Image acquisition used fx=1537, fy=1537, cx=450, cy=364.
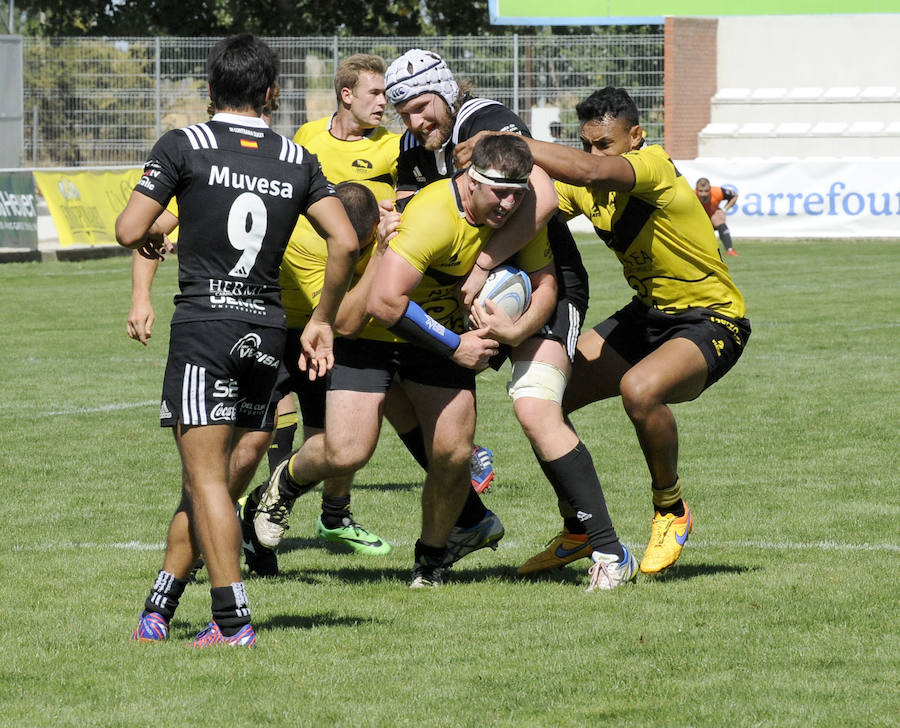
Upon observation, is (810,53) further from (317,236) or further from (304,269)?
(304,269)

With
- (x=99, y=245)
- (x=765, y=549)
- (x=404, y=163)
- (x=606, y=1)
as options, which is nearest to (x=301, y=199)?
(x=404, y=163)

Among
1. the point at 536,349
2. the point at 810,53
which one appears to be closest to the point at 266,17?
the point at 810,53

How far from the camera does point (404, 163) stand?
23.4 feet

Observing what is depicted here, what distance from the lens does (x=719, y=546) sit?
7.34 m

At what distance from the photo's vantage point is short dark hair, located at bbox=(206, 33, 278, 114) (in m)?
5.27

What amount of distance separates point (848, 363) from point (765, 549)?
23.4 feet

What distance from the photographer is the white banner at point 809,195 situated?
29266mm

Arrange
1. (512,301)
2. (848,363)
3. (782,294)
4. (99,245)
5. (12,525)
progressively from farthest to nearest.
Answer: (99,245)
(782,294)
(848,363)
(12,525)
(512,301)

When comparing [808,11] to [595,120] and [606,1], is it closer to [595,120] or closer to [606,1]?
[606,1]

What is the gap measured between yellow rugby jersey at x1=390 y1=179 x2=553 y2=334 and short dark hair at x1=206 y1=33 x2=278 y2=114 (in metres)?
1.05

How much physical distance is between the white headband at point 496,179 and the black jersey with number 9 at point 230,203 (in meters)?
0.88

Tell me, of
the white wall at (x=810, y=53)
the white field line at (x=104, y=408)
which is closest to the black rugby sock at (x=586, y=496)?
the white field line at (x=104, y=408)

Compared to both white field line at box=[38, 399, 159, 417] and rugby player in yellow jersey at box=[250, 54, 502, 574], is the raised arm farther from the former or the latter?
white field line at box=[38, 399, 159, 417]

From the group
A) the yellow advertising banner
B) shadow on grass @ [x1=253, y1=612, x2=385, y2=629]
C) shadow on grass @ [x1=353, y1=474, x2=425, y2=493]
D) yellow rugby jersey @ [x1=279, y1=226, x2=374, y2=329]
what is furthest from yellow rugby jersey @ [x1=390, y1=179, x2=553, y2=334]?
the yellow advertising banner
